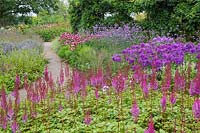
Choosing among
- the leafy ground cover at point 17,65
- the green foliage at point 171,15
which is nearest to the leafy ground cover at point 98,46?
the green foliage at point 171,15

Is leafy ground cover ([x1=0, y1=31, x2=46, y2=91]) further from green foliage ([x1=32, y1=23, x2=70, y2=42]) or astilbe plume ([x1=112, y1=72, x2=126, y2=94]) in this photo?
green foliage ([x1=32, y1=23, x2=70, y2=42])

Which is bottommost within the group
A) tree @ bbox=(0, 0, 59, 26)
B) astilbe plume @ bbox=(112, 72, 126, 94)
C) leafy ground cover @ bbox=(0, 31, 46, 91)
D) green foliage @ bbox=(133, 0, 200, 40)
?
leafy ground cover @ bbox=(0, 31, 46, 91)

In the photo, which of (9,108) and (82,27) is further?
(82,27)

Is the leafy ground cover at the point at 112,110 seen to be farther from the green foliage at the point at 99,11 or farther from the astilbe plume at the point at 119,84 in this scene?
the green foliage at the point at 99,11

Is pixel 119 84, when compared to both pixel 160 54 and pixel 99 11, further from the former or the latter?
pixel 99 11

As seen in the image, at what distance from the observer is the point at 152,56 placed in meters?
6.11

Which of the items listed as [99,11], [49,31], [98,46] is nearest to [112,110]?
[98,46]

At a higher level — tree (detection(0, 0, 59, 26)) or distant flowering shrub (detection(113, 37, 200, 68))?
tree (detection(0, 0, 59, 26))

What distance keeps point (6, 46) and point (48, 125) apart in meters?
8.66

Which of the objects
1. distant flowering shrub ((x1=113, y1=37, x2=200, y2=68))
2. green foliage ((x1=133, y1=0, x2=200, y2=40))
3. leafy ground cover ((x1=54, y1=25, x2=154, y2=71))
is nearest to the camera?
distant flowering shrub ((x1=113, y1=37, x2=200, y2=68))

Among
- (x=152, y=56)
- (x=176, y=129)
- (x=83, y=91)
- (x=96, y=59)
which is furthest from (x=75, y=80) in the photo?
(x=96, y=59)

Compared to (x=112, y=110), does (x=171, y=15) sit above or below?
above

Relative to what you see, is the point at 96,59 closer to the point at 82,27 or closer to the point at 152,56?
the point at 152,56

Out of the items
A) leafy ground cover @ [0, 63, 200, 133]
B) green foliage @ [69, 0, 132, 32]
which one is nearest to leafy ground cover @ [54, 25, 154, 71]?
green foliage @ [69, 0, 132, 32]
